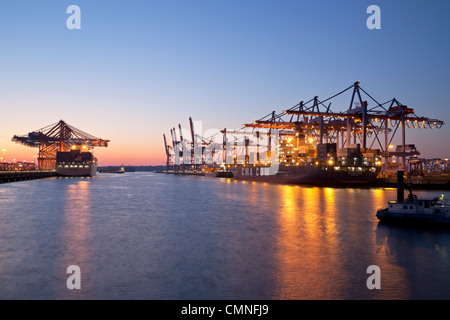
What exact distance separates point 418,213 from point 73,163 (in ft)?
465

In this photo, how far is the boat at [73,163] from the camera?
13838 centimetres

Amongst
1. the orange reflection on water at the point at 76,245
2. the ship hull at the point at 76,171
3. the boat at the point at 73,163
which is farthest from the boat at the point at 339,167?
the ship hull at the point at 76,171

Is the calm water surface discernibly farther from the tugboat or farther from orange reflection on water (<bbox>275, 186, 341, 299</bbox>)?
the tugboat

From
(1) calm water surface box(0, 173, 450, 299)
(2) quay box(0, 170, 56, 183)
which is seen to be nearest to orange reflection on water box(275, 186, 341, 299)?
(1) calm water surface box(0, 173, 450, 299)

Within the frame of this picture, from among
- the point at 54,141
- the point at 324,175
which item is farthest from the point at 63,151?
the point at 324,175

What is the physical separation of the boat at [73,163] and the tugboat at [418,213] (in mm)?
137743

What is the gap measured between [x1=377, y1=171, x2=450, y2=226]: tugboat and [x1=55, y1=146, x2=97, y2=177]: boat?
13774 centimetres

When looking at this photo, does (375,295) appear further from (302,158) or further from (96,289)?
(302,158)

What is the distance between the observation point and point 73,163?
140625 mm

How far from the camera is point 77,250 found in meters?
18.5

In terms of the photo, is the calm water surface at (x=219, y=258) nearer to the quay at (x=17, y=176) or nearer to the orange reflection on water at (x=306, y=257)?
the orange reflection on water at (x=306, y=257)

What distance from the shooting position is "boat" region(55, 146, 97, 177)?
138m

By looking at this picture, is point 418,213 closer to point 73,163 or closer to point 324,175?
point 324,175
